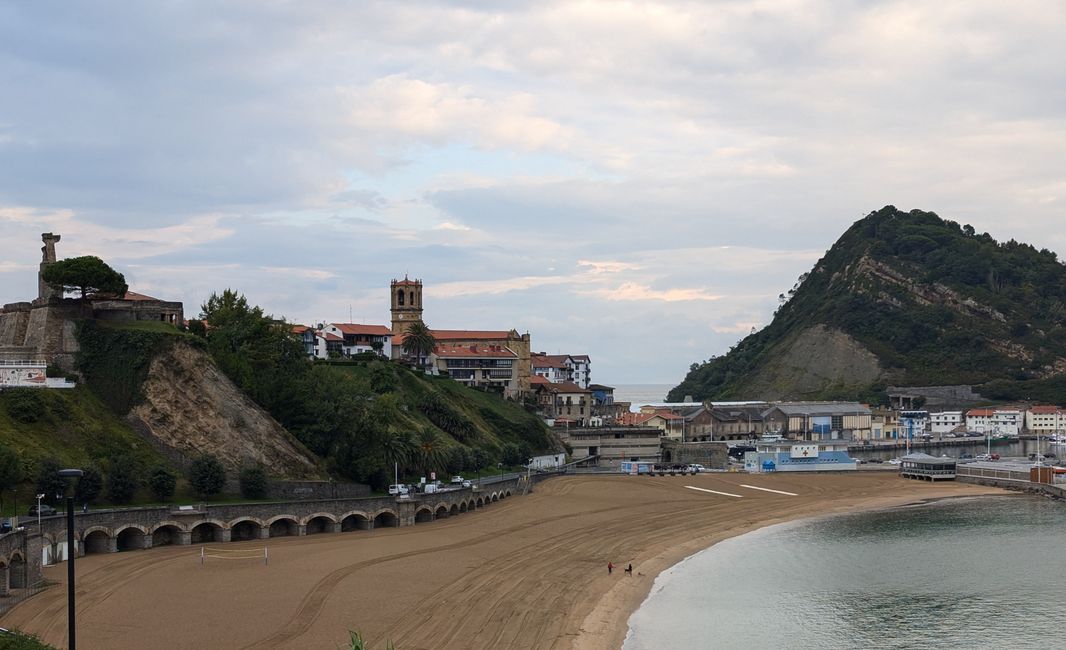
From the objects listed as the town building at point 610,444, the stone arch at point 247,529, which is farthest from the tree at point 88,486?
the town building at point 610,444

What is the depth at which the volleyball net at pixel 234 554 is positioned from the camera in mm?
60428

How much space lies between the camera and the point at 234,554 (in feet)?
203

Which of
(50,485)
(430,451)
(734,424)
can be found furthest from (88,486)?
(734,424)

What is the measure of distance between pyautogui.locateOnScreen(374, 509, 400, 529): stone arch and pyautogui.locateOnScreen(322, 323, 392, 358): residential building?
54.2 meters

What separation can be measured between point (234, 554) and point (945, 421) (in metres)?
152

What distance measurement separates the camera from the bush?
223ft

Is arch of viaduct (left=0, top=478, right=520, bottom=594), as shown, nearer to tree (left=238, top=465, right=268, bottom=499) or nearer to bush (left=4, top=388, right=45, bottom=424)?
tree (left=238, top=465, right=268, bottom=499)

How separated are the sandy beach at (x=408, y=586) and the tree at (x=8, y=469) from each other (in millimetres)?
6132

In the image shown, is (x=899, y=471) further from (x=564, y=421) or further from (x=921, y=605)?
(x=921, y=605)

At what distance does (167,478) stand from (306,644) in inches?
1061

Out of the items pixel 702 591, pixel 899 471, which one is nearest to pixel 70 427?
pixel 702 591

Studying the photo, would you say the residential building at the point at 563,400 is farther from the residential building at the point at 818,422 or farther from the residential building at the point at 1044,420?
the residential building at the point at 1044,420

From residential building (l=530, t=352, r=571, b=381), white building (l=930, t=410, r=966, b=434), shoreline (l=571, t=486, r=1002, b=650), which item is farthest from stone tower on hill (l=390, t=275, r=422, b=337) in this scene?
white building (l=930, t=410, r=966, b=434)

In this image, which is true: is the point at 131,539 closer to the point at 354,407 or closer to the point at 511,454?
the point at 354,407
